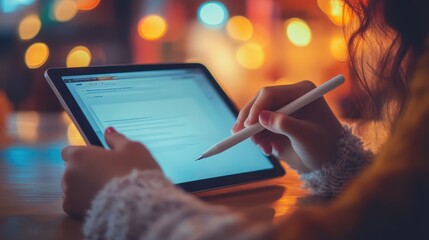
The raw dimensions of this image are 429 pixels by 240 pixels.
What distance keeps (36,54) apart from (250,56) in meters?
1.11

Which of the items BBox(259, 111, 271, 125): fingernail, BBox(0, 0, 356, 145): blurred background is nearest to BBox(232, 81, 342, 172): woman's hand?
BBox(259, 111, 271, 125): fingernail

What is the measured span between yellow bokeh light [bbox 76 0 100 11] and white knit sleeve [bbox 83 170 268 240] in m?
2.80

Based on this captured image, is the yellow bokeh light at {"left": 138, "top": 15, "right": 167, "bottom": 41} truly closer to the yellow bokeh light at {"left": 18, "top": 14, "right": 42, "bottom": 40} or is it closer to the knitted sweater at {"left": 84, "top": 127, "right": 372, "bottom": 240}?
the yellow bokeh light at {"left": 18, "top": 14, "right": 42, "bottom": 40}

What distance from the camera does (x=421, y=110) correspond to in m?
0.42

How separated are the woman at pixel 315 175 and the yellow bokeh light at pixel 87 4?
250 cm

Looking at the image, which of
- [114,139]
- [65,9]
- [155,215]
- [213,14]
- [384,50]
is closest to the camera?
[155,215]

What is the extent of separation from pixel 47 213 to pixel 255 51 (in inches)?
110

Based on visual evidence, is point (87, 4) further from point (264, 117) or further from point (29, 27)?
point (264, 117)

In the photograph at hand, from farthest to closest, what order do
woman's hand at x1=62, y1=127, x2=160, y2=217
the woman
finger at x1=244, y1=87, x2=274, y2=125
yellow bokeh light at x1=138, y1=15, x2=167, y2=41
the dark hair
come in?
yellow bokeh light at x1=138, y1=15, x2=167, y2=41 → finger at x1=244, y1=87, x2=274, y2=125 → the dark hair → woman's hand at x1=62, y1=127, x2=160, y2=217 → the woman

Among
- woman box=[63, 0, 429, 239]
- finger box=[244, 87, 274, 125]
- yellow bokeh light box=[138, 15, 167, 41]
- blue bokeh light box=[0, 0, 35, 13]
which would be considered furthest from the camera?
yellow bokeh light box=[138, 15, 167, 41]

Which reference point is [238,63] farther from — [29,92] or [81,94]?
[81,94]

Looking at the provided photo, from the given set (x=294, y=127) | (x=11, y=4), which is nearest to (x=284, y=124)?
(x=294, y=127)

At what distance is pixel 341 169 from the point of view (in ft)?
2.53

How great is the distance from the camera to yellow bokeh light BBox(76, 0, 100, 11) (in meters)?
3.18
